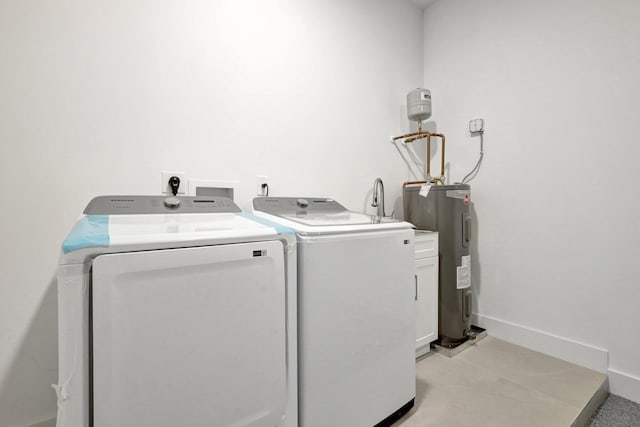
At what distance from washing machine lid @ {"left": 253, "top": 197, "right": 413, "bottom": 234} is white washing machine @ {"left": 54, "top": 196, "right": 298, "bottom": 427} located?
6.8 inches

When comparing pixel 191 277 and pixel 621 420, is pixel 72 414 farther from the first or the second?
pixel 621 420

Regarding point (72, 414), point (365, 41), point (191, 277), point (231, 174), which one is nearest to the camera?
point (72, 414)

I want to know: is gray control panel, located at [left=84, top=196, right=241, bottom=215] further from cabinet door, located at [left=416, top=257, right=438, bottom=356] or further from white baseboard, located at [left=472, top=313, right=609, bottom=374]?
white baseboard, located at [left=472, top=313, right=609, bottom=374]

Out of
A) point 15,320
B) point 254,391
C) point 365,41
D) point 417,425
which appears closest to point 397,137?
point 365,41

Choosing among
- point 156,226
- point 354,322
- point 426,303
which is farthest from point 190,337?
point 426,303

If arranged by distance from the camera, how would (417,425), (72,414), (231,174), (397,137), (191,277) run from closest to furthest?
(72,414)
(191,277)
(417,425)
(231,174)
(397,137)

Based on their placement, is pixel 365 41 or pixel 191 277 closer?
pixel 191 277

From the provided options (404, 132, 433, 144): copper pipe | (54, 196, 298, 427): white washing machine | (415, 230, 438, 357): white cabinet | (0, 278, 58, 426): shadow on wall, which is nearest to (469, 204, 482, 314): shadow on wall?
(415, 230, 438, 357): white cabinet

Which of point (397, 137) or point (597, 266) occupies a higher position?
point (397, 137)

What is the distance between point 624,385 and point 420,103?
2185 mm

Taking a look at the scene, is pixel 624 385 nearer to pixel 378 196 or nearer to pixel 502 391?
pixel 502 391

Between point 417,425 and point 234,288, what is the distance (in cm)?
111

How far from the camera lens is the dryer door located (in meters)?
0.71

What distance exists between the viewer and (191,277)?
0.82 m
